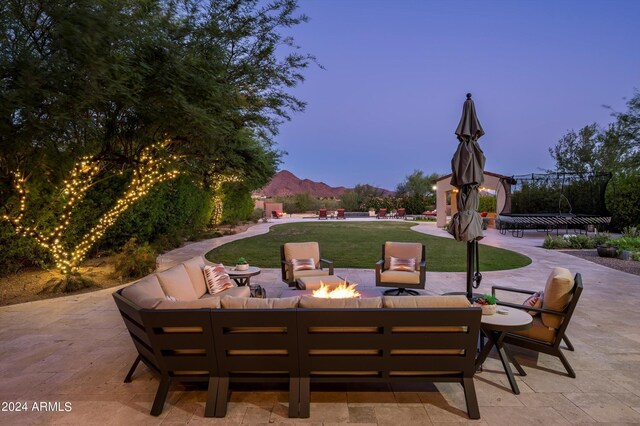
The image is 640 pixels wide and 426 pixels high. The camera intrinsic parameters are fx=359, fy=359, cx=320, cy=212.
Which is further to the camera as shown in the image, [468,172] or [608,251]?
[608,251]

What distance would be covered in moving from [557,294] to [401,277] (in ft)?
8.88

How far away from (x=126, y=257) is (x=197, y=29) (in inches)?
203

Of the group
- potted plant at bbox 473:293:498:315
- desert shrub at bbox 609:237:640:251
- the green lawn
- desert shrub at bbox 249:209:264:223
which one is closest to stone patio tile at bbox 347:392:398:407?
potted plant at bbox 473:293:498:315

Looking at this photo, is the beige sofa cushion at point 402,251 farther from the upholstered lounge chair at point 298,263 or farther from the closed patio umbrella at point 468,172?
the closed patio umbrella at point 468,172

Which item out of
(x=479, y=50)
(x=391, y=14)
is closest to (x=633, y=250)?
(x=391, y=14)

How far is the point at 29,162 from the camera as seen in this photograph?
616 cm

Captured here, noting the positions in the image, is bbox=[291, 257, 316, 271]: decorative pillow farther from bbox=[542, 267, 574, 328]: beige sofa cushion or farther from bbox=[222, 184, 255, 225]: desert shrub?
bbox=[222, 184, 255, 225]: desert shrub

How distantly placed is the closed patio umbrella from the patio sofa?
1760mm

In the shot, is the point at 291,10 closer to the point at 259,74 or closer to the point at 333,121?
the point at 259,74

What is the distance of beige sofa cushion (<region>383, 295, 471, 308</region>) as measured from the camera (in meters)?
2.73

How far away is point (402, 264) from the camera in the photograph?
246 inches

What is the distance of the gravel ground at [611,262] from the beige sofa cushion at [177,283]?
948 centimetres

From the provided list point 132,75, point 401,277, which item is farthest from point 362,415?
point 132,75

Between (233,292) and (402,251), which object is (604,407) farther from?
(233,292)
